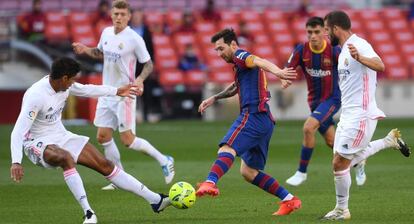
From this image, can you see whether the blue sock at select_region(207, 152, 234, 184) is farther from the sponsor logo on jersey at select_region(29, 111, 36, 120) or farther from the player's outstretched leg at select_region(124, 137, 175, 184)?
the player's outstretched leg at select_region(124, 137, 175, 184)

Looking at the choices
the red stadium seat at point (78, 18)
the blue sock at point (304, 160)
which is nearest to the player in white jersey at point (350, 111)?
the blue sock at point (304, 160)

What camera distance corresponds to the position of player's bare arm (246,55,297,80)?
993 cm

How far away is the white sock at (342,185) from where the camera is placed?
10.6 meters

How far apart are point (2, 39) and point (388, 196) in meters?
16.5

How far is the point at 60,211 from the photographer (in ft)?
→ 37.9

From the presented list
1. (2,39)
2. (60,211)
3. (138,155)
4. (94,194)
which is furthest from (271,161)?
(2,39)

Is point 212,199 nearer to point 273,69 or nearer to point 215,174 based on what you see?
point 215,174

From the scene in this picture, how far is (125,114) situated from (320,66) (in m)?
2.61

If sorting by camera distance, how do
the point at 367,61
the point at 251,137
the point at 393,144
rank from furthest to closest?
the point at 393,144 < the point at 251,137 < the point at 367,61

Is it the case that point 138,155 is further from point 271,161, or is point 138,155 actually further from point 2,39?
point 2,39

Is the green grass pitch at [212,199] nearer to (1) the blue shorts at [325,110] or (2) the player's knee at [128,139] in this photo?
(2) the player's knee at [128,139]

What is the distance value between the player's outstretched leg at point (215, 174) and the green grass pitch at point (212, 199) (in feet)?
1.40

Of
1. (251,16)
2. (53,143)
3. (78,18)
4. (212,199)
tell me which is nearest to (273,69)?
(53,143)

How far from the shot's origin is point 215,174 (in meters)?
10.5
